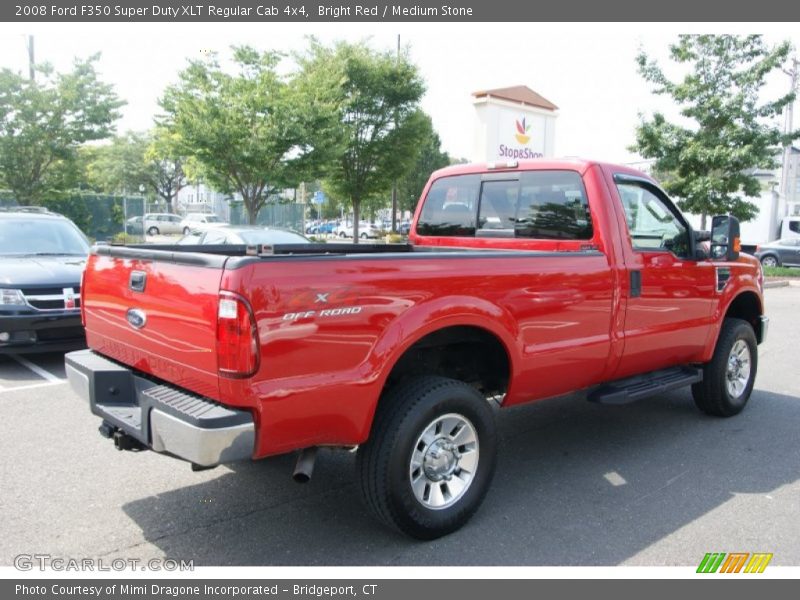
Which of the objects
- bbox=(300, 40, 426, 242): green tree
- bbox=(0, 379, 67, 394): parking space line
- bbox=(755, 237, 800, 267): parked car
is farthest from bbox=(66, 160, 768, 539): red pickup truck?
bbox=(755, 237, 800, 267): parked car

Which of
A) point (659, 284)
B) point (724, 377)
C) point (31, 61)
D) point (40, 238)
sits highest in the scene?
point (31, 61)

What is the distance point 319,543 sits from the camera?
341cm

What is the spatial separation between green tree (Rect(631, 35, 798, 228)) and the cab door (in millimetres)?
12906

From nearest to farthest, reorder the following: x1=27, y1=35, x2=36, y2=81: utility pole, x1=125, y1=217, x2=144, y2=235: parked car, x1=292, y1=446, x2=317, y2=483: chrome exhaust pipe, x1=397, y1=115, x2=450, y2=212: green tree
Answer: x1=292, y1=446, x2=317, y2=483: chrome exhaust pipe → x1=27, y1=35, x2=36, y2=81: utility pole → x1=125, y1=217, x2=144, y2=235: parked car → x1=397, y1=115, x2=450, y2=212: green tree

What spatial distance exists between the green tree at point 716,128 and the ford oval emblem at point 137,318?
1624 cm

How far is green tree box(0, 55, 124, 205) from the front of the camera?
1683 centimetres

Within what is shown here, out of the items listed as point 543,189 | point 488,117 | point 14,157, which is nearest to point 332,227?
point 488,117

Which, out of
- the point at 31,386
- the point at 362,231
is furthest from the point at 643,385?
the point at 362,231

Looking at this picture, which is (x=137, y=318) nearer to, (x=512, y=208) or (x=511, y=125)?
(x=512, y=208)

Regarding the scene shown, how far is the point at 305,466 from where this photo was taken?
10.3 ft

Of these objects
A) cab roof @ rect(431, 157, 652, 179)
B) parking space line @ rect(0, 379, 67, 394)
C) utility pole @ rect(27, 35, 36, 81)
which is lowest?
parking space line @ rect(0, 379, 67, 394)

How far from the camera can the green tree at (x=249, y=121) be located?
621 inches

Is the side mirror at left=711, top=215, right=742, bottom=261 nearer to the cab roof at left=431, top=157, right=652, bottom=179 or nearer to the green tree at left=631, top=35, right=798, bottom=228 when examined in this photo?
the cab roof at left=431, top=157, right=652, bottom=179

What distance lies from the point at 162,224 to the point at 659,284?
40.4 metres
